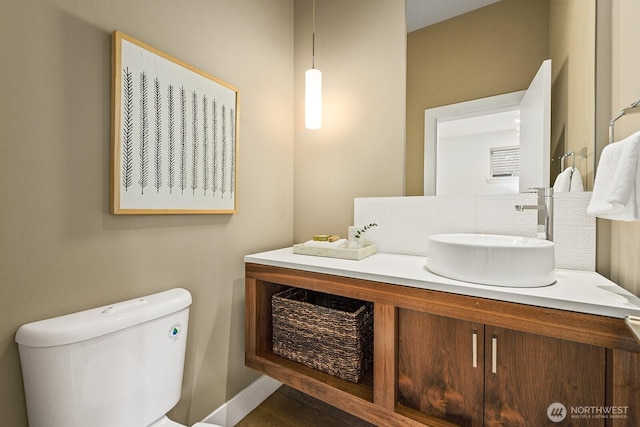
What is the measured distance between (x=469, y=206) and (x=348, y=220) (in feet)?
2.14

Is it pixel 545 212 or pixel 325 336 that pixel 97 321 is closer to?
pixel 325 336

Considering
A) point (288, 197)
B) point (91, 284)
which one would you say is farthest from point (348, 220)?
point (91, 284)

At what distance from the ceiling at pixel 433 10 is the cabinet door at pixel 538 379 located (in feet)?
4.67

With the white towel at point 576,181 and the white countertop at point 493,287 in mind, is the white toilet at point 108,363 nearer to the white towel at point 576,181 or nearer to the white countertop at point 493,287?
the white countertop at point 493,287

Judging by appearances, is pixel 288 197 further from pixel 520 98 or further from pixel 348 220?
pixel 520 98

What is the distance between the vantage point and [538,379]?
830 mm

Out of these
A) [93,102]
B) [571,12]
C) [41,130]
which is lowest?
[41,130]

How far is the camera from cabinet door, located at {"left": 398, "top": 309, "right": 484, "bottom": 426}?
0.92 meters

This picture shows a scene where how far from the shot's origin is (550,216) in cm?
111

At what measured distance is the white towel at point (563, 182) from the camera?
1141 millimetres

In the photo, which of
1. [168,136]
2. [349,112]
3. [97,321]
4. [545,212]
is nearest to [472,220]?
[545,212]

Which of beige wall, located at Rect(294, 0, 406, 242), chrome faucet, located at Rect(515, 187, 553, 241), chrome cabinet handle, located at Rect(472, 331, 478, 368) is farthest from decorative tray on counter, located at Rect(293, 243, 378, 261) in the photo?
chrome faucet, located at Rect(515, 187, 553, 241)

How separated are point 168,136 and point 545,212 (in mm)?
1498

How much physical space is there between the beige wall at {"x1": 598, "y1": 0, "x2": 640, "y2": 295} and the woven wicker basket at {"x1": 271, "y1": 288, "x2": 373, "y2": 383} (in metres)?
0.88
